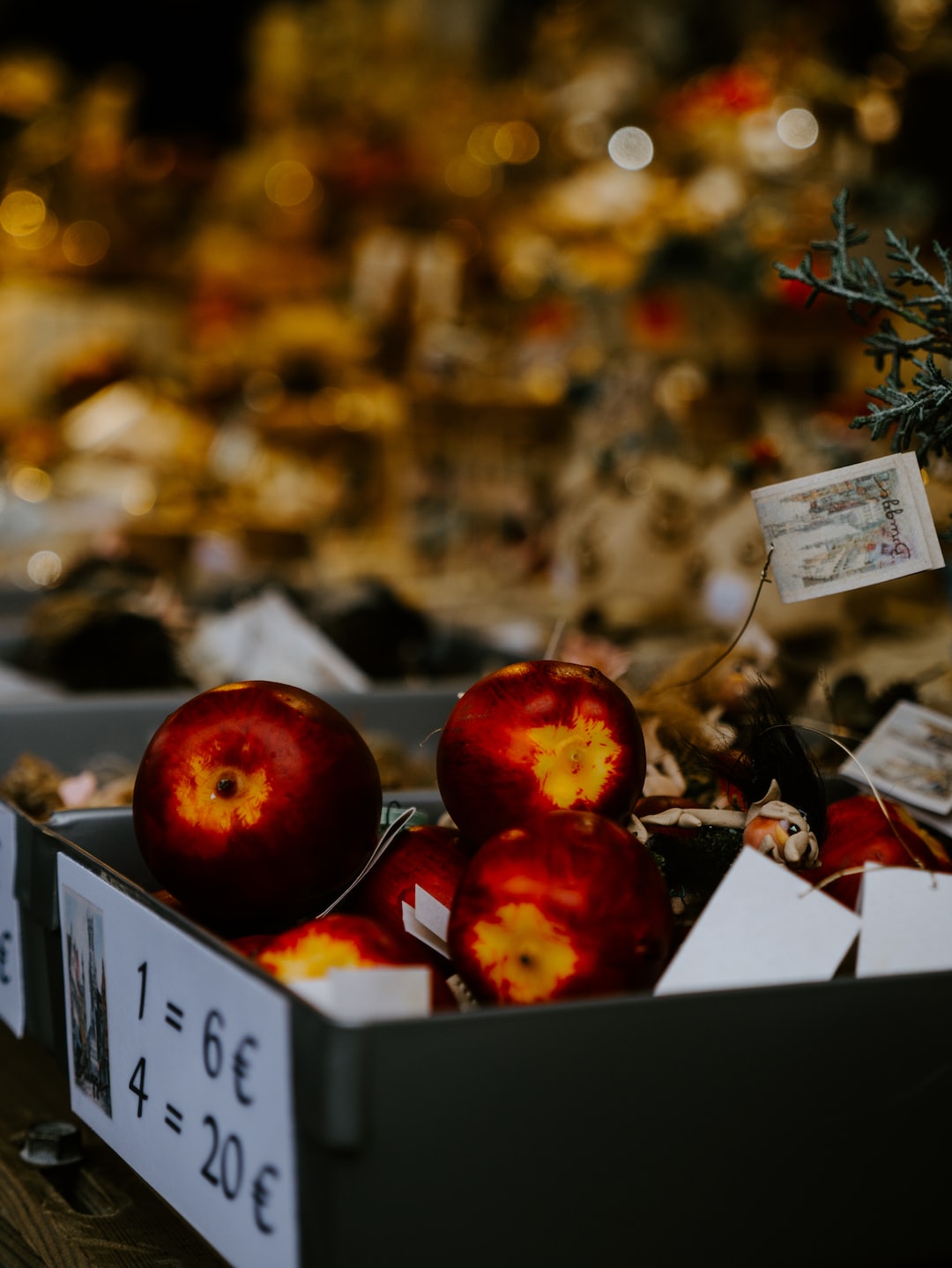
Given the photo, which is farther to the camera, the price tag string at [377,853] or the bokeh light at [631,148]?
the bokeh light at [631,148]

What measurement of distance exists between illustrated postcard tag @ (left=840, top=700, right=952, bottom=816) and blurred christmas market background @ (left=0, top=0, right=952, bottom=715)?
14cm

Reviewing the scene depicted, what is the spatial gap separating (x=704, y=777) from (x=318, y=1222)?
1.42ft

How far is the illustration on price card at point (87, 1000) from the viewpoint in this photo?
697 mm

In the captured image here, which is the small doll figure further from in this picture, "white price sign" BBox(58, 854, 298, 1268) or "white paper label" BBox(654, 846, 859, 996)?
"white price sign" BBox(58, 854, 298, 1268)

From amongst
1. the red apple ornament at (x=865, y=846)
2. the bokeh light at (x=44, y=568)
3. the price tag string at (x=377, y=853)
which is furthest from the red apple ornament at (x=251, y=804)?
the bokeh light at (x=44, y=568)

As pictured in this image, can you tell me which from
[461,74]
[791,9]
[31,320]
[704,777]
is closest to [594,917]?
[704,777]

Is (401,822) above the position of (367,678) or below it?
above

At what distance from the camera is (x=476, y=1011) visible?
506 millimetres

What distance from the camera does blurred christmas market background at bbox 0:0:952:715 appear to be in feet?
6.29

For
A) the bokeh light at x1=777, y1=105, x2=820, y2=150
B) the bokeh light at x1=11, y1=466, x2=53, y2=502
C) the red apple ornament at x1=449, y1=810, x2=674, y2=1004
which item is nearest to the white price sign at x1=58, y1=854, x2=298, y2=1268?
the red apple ornament at x1=449, y1=810, x2=674, y2=1004

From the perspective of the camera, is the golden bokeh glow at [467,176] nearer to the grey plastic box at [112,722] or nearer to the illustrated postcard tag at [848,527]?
the grey plastic box at [112,722]

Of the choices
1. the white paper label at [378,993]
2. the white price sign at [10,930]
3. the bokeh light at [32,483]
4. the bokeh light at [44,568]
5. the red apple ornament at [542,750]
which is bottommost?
the bokeh light at [44,568]

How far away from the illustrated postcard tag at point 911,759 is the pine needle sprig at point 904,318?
243 millimetres

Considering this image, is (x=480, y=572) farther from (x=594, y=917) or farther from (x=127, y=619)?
(x=594, y=917)
